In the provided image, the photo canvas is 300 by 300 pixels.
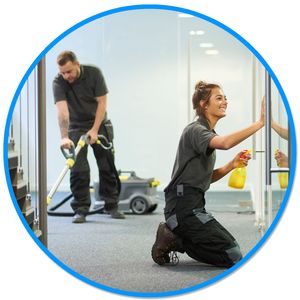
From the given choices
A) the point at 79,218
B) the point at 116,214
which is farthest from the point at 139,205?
the point at 79,218

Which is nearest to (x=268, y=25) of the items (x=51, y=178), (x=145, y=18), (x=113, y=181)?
(x=145, y=18)

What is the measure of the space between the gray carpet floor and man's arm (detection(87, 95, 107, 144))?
0.30m

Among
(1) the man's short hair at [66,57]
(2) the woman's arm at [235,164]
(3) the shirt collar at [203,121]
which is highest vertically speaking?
(1) the man's short hair at [66,57]

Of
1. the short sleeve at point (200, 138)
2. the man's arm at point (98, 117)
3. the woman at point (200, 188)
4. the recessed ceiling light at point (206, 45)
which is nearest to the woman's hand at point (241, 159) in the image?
the woman at point (200, 188)

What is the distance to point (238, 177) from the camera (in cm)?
229

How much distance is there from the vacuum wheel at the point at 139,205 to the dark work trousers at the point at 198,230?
0.08 metres

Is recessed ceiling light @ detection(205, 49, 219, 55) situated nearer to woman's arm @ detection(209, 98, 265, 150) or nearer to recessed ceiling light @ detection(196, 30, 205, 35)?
recessed ceiling light @ detection(196, 30, 205, 35)

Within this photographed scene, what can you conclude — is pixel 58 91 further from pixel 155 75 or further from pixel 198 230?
pixel 198 230

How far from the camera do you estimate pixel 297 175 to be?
7.39 feet

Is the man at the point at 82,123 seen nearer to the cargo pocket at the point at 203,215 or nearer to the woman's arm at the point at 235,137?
the cargo pocket at the point at 203,215

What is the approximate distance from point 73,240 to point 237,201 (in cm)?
64

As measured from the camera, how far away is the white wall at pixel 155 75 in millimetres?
2270

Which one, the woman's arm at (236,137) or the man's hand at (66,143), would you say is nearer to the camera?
the woman's arm at (236,137)

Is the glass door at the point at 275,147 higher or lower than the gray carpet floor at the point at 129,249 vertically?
higher
